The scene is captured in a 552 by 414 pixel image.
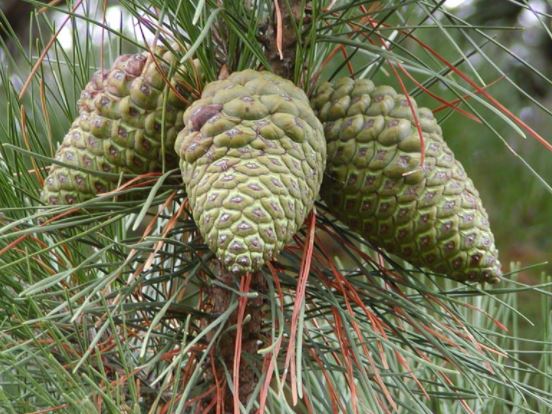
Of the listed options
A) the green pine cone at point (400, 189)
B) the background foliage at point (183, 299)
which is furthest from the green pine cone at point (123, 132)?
the green pine cone at point (400, 189)

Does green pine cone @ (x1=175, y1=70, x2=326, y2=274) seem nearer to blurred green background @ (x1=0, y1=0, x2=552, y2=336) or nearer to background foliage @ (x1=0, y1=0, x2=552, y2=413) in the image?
background foliage @ (x1=0, y1=0, x2=552, y2=413)

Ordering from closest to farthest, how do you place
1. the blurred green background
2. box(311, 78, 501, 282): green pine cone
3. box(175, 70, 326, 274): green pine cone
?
box(175, 70, 326, 274): green pine cone < box(311, 78, 501, 282): green pine cone < the blurred green background

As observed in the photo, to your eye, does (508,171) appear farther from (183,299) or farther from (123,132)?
(123,132)

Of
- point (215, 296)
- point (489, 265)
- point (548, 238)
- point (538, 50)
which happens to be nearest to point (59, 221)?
point (215, 296)

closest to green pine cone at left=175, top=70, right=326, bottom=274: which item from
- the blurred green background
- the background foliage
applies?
the background foliage

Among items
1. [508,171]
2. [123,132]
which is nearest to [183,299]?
[123,132]

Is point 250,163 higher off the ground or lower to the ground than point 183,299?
higher
